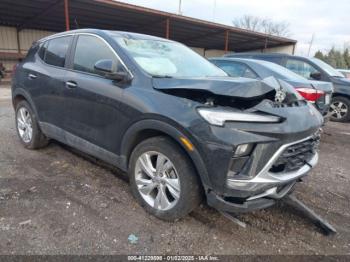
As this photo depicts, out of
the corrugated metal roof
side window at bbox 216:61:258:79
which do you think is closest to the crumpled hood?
side window at bbox 216:61:258:79

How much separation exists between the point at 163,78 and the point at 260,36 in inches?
840

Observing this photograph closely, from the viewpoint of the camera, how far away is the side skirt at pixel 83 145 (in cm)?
297

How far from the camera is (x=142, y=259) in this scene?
7.11ft

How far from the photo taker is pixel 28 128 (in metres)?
4.37

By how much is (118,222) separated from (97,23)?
19.0 m

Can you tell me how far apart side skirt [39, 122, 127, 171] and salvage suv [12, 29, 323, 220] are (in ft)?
0.05

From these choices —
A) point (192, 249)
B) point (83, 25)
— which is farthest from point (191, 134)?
point (83, 25)

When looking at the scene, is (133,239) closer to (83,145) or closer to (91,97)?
(83,145)

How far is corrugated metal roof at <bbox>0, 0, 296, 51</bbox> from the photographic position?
47.8 feet

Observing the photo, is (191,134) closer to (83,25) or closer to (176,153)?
(176,153)

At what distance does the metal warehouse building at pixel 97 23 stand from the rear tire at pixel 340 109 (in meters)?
10.6

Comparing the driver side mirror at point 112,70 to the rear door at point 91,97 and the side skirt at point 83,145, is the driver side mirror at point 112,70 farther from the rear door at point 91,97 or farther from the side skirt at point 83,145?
the side skirt at point 83,145

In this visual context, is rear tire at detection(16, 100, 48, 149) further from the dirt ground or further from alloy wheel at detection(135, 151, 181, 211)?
alloy wheel at detection(135, 151, 181, 211)

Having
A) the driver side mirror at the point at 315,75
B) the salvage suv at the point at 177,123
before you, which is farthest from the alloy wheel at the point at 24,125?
the driver side mirror at the point at 315,75
